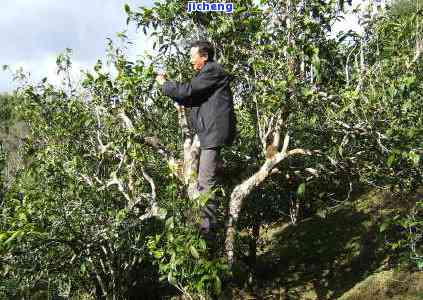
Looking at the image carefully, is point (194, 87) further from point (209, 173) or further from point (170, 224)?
point (170, 224)

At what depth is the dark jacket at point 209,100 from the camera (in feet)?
A: 17.1

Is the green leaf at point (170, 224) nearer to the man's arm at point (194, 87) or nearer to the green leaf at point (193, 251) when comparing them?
the green leaf at point (193, 251)

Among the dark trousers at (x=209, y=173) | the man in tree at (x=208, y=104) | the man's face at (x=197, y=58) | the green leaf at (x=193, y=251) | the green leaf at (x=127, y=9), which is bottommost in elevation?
the green leaf at (x=193, y=251)

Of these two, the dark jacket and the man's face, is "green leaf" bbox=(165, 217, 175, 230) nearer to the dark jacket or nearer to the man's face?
the dark jacket

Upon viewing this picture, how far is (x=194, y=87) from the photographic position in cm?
521

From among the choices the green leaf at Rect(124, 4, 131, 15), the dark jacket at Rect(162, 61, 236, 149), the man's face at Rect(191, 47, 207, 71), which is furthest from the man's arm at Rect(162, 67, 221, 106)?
the green leaf at Rect(124, 4, 131, 15)

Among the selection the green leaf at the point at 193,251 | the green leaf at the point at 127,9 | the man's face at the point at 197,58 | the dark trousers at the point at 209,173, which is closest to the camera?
the green leaf at the point at 193,251

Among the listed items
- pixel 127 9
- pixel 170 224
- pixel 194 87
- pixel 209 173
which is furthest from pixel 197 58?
pixel 170 224

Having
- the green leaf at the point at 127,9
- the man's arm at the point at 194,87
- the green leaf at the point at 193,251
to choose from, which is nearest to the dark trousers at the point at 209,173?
the man's arm at the point at 194,87

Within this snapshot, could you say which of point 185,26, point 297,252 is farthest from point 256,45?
point 297,252

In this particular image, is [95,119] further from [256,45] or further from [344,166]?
[344,166]

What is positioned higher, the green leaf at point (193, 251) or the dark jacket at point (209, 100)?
the dark jacket at point (209, 100)

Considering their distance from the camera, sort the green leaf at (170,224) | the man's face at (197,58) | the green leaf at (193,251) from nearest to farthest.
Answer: the green leaf at (193,251) < the green leaf at (170,224) < the man's face at (197,58)

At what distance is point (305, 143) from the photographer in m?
8.18
